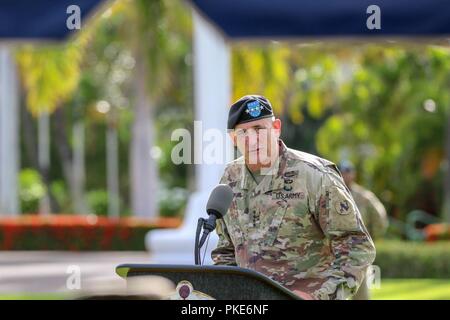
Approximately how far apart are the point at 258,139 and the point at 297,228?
0.39 metres

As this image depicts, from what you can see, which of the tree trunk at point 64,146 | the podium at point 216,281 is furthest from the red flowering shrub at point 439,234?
the tree trunk at point 64,146

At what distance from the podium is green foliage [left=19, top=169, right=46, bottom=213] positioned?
153ft

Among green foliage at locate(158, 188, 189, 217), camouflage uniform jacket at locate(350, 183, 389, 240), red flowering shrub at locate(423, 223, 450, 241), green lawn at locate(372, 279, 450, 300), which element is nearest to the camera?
camouflage uniform jacket at locate(350, 183, 389, 240)

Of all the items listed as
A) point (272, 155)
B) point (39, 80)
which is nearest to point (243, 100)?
point (272, 155)

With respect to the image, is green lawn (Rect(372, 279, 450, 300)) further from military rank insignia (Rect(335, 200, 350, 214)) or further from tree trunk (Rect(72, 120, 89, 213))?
tree trunk (Rect(72, 120, 89, 213))

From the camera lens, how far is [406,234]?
25047 mm

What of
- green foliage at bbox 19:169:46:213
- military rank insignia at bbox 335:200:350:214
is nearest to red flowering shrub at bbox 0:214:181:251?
green foliage at bbox 19:169:46:213

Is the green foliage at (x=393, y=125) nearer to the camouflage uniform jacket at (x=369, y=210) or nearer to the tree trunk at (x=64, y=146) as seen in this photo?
the camouflage uniform jacket at (x=369, y=210)

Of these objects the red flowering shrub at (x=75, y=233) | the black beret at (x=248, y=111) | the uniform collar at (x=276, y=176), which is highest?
the black beret at (x=248, y=111)

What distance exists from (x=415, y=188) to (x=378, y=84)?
3251 millimetres

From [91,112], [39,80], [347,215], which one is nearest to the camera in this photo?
[347,215]

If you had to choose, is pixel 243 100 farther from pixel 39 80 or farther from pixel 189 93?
pixel 189 93

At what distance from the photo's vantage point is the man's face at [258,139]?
14.2 feet

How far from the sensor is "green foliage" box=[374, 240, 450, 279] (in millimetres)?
16750
